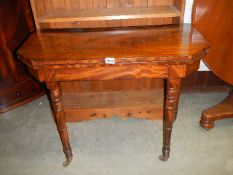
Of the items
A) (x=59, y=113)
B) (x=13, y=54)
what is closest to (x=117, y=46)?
(x=59, y=113)

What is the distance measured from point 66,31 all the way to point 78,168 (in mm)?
884

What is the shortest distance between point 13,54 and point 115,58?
1163mm

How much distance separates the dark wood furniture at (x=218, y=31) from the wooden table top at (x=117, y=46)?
240 millimetres

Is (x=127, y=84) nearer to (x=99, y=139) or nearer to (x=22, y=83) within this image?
(x=99, y=139)

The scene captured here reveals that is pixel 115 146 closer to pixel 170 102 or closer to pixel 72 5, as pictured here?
pixel 170 102

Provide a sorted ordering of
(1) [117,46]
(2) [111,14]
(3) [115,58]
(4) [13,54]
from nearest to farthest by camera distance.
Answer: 1. (3) [115,58]
2. (1) [117,46]
3. (2) [111,14]
4. (4) [13,54]

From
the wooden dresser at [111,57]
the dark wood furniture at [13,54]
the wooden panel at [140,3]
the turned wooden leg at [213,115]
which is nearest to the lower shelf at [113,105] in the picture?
the wooden dresser at [111,57]

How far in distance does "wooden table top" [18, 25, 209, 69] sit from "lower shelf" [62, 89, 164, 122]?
0.56 m

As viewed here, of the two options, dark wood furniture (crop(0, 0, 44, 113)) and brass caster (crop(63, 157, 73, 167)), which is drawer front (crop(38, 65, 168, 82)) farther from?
dark wood furniture (crop(0, 0, 44, 113))

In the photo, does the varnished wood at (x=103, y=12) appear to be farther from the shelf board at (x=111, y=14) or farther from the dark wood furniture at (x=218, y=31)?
the dark wood furniture at (x=218, y=31)

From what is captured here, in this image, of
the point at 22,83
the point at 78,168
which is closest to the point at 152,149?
the point at 78,168

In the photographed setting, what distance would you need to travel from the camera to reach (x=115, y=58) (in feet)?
3.75

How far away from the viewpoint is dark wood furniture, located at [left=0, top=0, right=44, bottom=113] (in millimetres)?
1825

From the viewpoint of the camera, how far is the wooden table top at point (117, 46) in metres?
1.15
